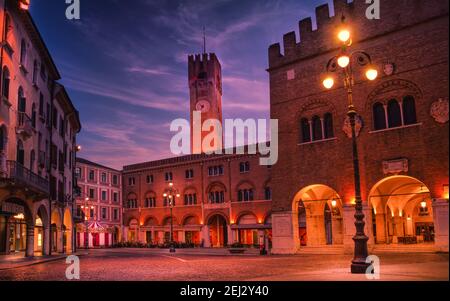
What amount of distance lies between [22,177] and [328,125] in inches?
676

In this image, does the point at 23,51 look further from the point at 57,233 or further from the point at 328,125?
the point at 328,125

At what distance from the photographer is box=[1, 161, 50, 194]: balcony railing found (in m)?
21.3

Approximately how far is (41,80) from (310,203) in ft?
64.9

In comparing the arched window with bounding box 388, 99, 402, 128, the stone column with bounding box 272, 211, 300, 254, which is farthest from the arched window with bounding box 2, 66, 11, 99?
the arched window with bounding box 388, 99, 402, 128

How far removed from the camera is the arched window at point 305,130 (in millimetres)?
28125

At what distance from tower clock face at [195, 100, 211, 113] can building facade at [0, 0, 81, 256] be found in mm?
36323

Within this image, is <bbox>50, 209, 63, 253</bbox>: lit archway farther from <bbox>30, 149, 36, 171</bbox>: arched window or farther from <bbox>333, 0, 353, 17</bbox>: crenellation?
<bbox>333, 0, 353, 17</bbox>: crenellation

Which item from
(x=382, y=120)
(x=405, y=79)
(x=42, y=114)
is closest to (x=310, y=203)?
(x=382, y=120)

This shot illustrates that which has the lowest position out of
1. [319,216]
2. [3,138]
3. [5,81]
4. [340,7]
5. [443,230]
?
[319,216]

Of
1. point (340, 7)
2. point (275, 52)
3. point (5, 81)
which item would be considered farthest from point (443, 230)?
point (275, 52)

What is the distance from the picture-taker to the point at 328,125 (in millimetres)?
27359

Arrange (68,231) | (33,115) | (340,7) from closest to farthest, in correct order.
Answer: (340,7), (33,115), (68,231)

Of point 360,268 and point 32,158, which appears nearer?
point 360,268
